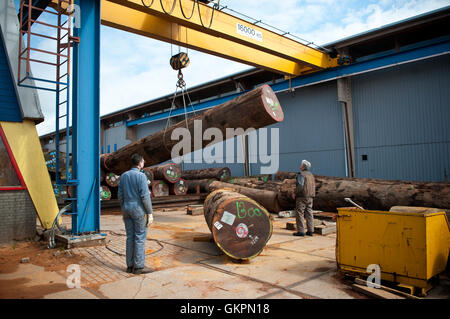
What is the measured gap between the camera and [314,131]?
1387 centimetres

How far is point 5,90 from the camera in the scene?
5938 mm

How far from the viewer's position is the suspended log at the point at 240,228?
4.22m

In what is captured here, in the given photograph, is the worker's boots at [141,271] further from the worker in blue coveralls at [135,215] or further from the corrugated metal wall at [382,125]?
the corrugated metal wall at [382,125]

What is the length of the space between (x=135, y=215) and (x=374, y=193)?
5534 millimetres

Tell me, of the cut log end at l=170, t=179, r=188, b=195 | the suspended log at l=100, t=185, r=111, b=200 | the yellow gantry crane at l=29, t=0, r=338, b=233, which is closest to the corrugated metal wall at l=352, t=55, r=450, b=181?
→ the yellow gantry crane at l=29, t=0, r=338, b=233

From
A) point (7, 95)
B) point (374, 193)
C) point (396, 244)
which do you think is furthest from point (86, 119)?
point (374, 193)

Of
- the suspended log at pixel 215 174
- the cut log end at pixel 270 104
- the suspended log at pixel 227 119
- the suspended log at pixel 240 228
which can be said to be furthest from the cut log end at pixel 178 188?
the suspended log at pixel 240 228

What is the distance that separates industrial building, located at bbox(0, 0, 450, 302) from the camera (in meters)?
3.28

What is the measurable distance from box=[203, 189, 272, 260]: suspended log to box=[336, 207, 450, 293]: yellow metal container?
113 cm

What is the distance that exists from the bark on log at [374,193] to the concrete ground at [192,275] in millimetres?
2230

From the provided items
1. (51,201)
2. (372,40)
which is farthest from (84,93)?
(372,40)

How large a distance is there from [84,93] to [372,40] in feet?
37.2

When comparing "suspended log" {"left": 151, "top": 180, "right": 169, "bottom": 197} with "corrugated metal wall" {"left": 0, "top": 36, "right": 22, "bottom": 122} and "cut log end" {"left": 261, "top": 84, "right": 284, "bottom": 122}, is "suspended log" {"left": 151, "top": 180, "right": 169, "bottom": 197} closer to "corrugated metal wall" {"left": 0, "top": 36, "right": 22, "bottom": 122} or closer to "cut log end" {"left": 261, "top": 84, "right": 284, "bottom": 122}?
"corrugated metal wall" {"left": 0, "top": 36, "right": 22, "bottom": 122}
